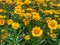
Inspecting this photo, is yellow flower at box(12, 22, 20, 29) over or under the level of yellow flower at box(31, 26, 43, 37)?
over

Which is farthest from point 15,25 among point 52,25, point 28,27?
point 52,25

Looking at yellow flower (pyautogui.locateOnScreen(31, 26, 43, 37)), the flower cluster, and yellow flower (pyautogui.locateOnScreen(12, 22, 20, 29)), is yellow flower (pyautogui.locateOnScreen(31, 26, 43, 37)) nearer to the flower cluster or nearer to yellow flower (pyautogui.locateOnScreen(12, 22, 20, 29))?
the flower cluster

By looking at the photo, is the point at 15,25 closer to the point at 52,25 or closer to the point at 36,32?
the point at 36,32

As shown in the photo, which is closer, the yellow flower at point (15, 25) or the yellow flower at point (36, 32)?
the yellow flower at point (36, 32)

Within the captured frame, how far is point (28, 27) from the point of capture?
97.5 inches

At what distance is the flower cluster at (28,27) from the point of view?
7.80 feet

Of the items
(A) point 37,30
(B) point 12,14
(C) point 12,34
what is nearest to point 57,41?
(A) point 37,30

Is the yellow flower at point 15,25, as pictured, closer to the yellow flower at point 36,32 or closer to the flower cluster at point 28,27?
the flower cluster at point 28,27

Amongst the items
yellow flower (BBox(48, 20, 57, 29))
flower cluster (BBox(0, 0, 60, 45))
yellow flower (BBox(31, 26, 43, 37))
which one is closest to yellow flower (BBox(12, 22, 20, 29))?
flower cluster (BBox(0, 0, 60, 45))

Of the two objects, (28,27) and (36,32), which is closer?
(36,32)

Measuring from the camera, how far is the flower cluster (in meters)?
2.38

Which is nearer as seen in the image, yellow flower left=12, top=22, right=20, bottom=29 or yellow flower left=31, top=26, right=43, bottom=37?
yellow flower left=31, top=26, right=43, bottom=37

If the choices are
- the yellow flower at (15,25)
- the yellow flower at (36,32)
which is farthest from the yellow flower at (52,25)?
the yellow flower at (15,25)

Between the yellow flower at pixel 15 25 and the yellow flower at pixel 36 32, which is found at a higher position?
the yellow flower at pixel 15 25
